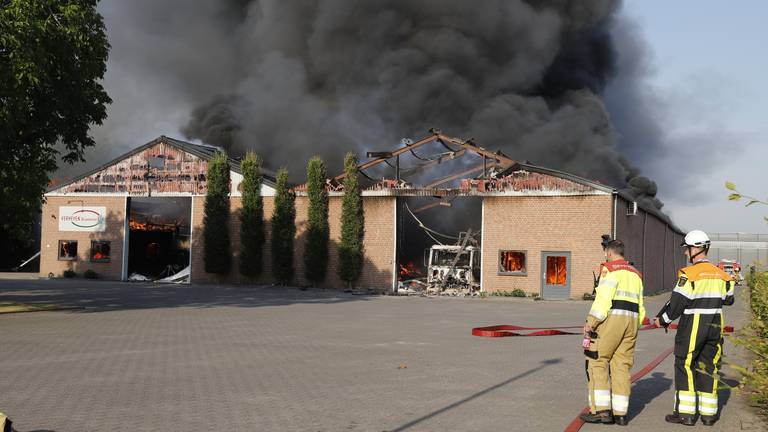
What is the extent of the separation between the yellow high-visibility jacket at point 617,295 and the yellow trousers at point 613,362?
0.26ft

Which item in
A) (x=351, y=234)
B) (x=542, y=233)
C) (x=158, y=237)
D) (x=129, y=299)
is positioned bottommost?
(x=129, y=299)

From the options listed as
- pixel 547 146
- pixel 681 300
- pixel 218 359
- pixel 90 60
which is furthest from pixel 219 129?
pixel 681 300

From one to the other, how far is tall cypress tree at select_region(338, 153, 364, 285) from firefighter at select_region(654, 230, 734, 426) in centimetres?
2459

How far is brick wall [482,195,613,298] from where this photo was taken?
27.8 meters

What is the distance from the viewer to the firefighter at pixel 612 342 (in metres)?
6.61

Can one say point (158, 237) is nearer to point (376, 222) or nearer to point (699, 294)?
point (376, 222)

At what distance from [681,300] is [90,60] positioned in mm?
14406

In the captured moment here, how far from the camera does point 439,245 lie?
3170cm

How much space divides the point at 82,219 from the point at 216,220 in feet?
26.4

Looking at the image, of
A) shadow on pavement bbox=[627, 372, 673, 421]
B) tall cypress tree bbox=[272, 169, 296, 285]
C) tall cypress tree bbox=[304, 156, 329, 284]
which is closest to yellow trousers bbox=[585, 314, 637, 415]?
shadow on pavement bbox=[627, 372, 673, 421]

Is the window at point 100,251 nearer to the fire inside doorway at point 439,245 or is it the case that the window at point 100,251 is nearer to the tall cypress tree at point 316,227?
the tall cypress tree at point 316,227

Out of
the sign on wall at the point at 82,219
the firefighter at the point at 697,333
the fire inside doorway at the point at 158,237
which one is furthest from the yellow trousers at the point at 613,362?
the sign on wall at the point at 82,219

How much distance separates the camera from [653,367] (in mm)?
10156

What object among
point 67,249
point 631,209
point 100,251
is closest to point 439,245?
point 631,209
